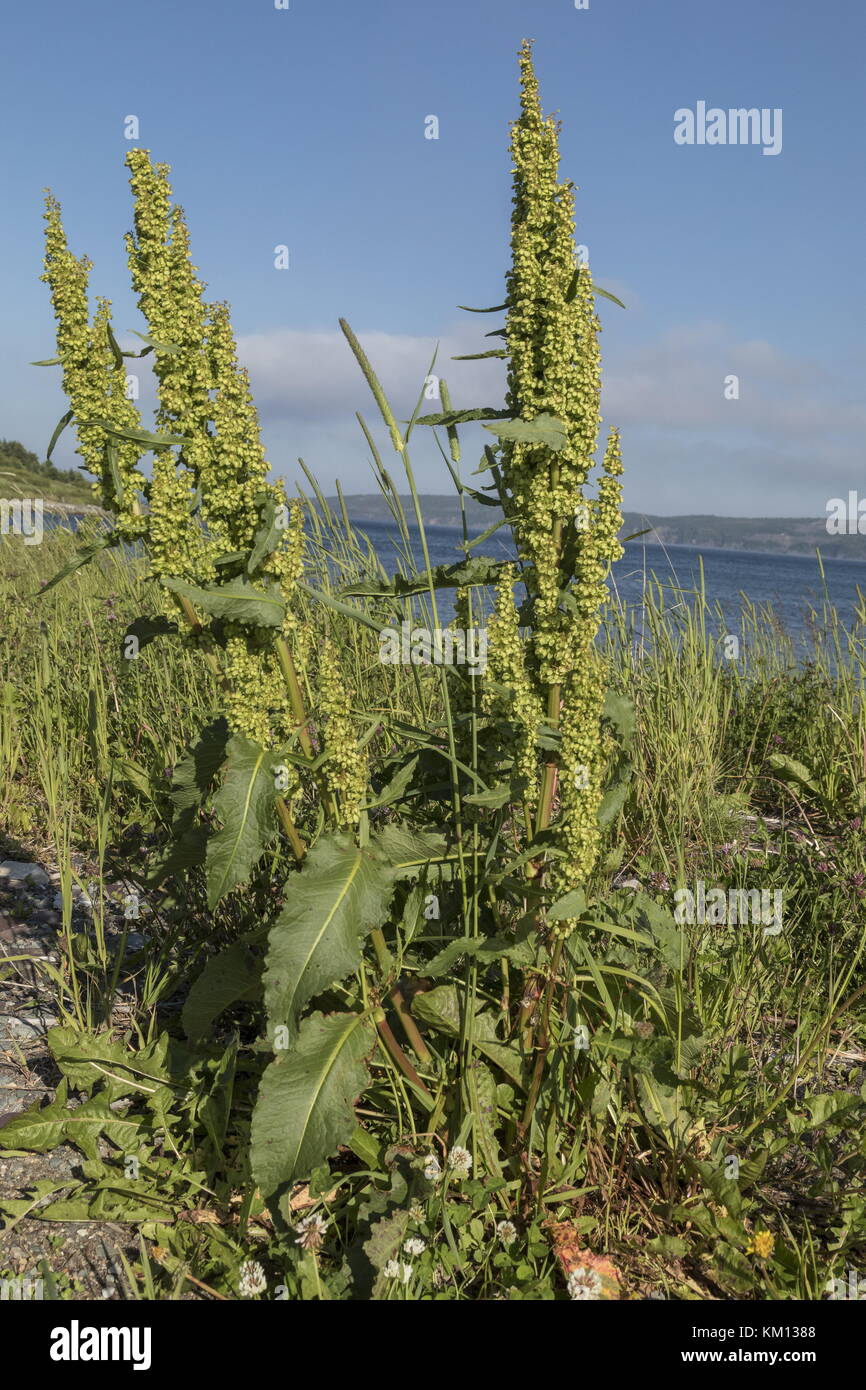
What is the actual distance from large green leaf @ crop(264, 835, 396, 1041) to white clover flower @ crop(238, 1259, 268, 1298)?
1.75ft

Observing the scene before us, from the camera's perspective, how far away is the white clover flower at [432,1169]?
6.23 feet

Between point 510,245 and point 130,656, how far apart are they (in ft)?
4.20

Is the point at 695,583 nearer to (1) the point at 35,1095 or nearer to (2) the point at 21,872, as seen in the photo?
(2) the point at 21,872

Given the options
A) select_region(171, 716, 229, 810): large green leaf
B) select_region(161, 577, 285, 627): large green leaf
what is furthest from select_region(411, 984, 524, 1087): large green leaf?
select_region(161, 577, 285, 627): large green leaf

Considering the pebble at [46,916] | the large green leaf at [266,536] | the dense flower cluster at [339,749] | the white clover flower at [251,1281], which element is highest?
the large green leaf at [266,536]

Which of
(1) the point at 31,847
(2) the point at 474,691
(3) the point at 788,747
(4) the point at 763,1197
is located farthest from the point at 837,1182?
(1) the point at 31,847

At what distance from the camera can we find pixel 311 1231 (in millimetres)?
1859

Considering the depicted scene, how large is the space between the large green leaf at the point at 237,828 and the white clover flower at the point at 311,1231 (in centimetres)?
74

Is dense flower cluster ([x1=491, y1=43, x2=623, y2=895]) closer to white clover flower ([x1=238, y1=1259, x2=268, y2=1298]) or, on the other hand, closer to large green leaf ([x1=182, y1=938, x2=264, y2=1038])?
large green leaf ([x1=182, y1=938, x2=264, y2=1038])

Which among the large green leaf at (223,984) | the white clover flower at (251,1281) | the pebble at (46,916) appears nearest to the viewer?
the white clover flower at (251,1281)

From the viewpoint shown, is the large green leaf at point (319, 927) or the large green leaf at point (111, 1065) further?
the large green leaf at point (111, 1065)

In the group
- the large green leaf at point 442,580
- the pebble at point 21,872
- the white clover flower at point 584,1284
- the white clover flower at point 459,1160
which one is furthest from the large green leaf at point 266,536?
the pebble at point 21,872

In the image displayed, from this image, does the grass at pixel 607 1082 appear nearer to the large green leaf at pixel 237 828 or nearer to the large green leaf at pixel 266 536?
the large green leaf at pixel 237 828

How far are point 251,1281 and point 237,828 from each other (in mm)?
950
